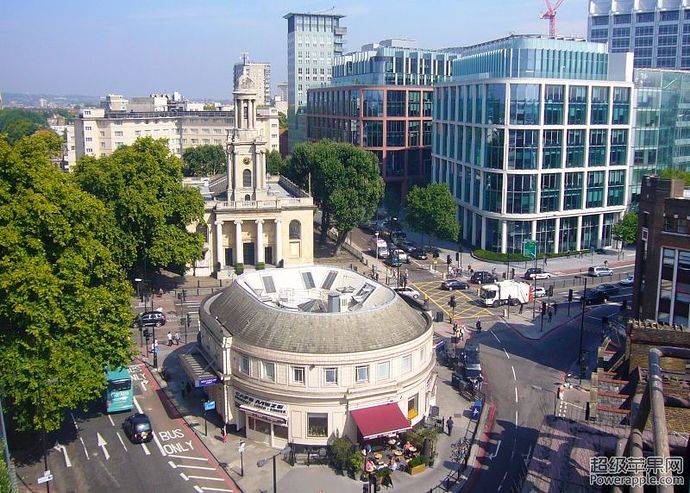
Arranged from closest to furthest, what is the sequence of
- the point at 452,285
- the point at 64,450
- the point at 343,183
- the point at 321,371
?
1. the point at 321,371
2. the point at 64,450
3. the point at 452,285
4. the point at 343,183

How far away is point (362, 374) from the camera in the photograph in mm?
41312

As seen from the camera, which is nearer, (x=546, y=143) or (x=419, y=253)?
(x=546, y=143)

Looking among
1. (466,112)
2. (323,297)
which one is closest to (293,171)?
(466,112)

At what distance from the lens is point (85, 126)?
14412cm

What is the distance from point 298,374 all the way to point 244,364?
3.84 m

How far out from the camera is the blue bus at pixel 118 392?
45656mm

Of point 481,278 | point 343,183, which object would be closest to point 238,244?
point 343,183

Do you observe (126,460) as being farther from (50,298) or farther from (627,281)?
(627,281)

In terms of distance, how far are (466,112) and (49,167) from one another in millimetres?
64788

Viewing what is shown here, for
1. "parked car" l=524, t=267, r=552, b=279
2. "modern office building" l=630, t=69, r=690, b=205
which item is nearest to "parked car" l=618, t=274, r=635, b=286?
"parked car" l=524, t=267, r=552, b=279

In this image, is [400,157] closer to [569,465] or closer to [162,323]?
[162,323]

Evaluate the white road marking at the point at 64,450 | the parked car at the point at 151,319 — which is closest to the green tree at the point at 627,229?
the parked car at the point at 151,319

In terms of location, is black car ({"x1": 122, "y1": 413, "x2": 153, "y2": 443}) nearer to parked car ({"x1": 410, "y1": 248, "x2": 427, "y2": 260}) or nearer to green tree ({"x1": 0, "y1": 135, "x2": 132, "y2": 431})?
green tree ({"x1": 0, "y1": 135, "x2": 132, "y2": 431})

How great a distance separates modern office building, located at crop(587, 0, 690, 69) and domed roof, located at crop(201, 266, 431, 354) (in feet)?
494
